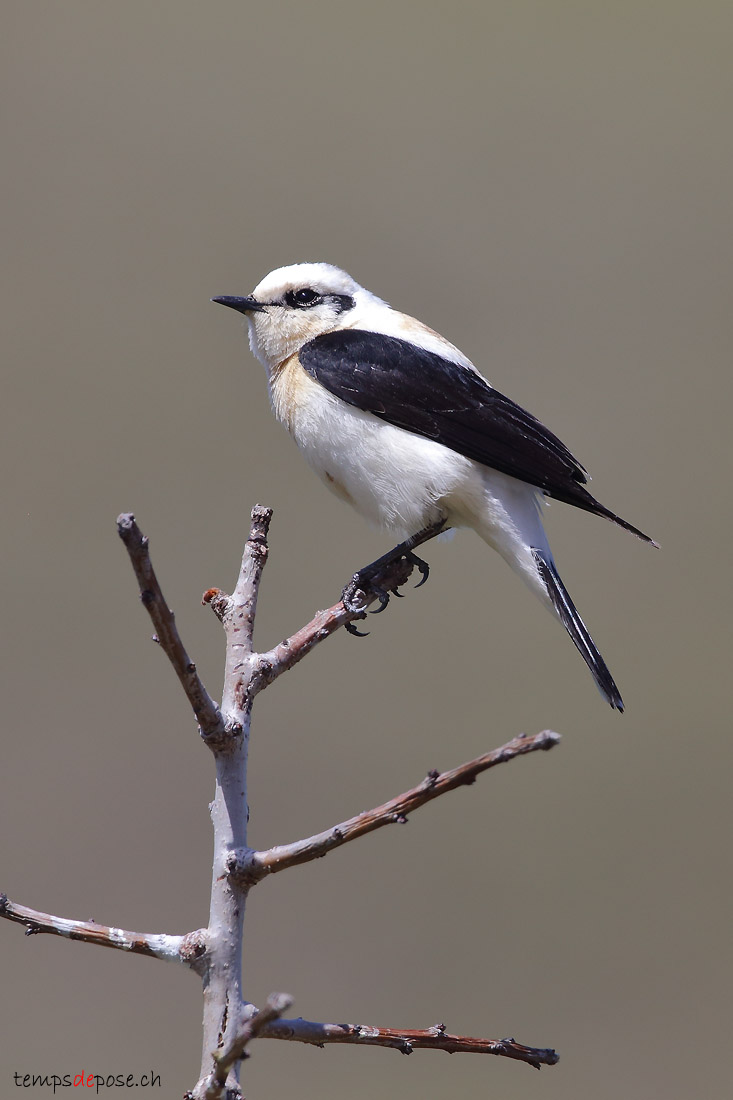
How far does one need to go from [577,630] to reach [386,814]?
1545mm

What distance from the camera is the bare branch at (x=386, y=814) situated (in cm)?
109

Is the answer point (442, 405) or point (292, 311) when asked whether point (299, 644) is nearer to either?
point (442, 405)

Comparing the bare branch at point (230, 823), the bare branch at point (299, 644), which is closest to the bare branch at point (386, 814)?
the bare branch at point (230, 823)

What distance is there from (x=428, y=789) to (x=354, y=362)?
6.59ft

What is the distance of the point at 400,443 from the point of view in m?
2.91

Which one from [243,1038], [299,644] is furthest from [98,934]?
[299,644]

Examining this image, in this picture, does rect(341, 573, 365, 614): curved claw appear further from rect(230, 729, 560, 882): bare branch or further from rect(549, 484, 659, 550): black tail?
rect(230, 729, 560, 882): bare branch

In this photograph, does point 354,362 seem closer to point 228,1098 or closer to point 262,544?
point 262,544

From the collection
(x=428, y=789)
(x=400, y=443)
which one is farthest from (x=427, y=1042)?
(x=400, y=443)

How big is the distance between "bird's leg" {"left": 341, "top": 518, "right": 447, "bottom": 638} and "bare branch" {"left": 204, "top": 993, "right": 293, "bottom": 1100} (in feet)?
4.37

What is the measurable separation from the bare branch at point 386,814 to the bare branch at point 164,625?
19 cm

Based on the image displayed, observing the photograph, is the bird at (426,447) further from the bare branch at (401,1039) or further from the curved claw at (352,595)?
the bare branch at (401,1039)

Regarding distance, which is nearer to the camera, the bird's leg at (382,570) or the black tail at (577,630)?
the black tail at (577,630)

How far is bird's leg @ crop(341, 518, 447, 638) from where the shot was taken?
2678 millimetres
